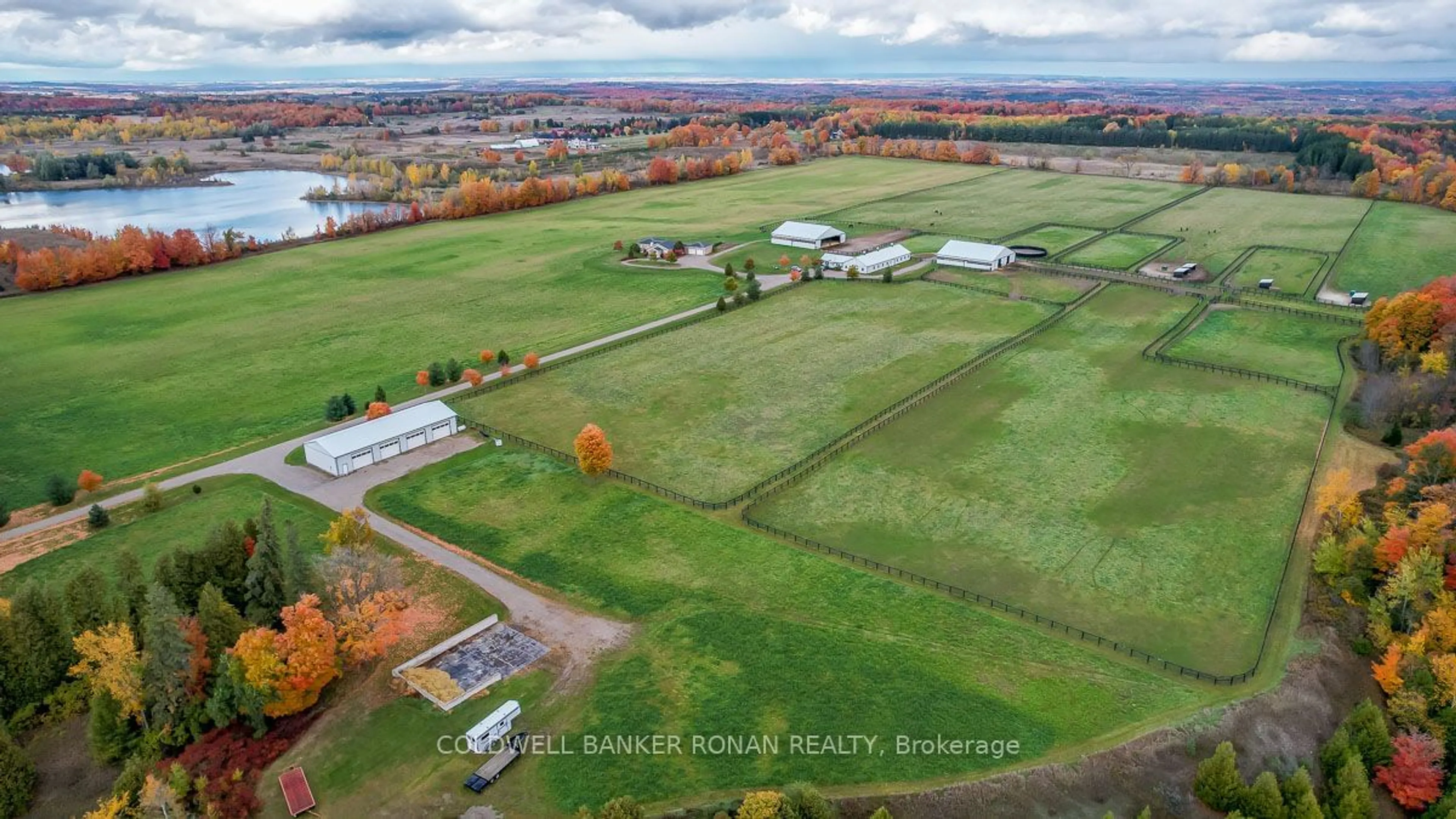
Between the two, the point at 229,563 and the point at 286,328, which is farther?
the point at 286,328

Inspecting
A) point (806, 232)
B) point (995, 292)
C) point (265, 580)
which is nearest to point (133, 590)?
point (265, 580)

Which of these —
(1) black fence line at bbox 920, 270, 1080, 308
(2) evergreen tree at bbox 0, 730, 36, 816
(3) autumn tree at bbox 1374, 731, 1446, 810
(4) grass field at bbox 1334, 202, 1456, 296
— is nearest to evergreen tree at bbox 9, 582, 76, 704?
(2) evergreen tree at bbox 0, 730, 36, 816

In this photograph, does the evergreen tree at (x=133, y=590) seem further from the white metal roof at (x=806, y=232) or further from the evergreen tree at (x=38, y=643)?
the white metal roof at (x=806, y=232)

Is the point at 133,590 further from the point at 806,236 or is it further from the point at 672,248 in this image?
the point at 806,236

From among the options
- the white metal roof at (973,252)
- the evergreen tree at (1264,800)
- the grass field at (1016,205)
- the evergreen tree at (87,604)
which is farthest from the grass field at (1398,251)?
the evergreen tree at (87,604)

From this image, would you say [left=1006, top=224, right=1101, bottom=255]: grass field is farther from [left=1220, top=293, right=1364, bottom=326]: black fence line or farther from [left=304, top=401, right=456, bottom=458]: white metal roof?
[left=304, top=401, right=456, bottom=458]: white metal roof

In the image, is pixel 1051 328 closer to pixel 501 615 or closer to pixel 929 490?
pixel 929 490
